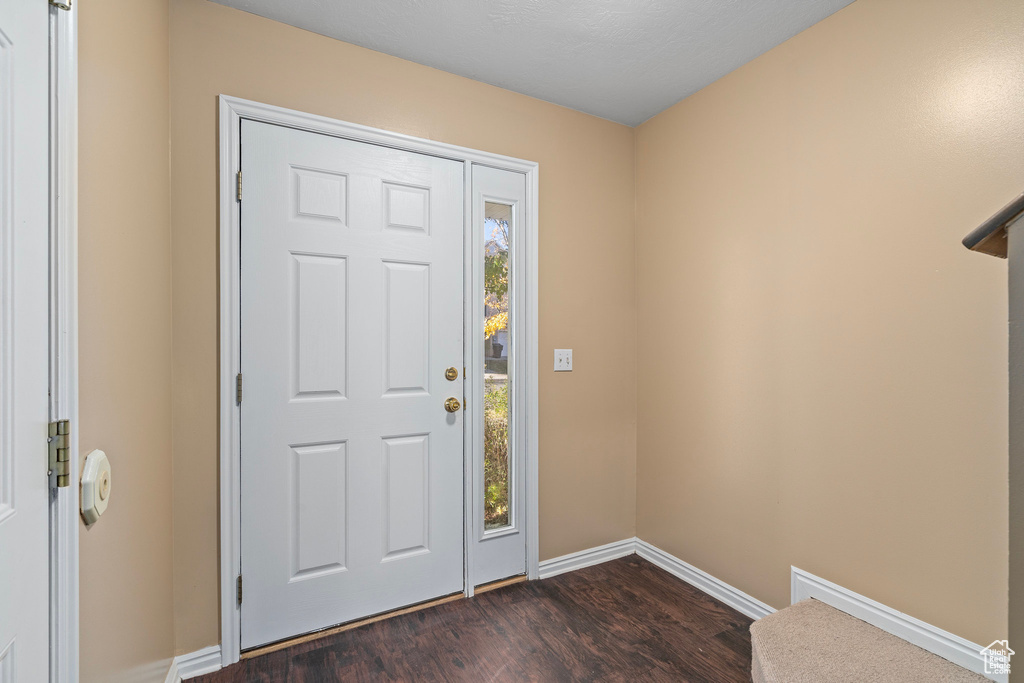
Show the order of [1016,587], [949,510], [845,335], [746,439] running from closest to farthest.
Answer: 1. [1016,587]
2. [949,510]
3. [845,335]
4. [746,439]

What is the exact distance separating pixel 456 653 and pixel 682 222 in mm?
2201

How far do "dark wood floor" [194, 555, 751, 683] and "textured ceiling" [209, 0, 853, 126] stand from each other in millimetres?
2429

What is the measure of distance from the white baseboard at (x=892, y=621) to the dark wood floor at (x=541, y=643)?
32cm

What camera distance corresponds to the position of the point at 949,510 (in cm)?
155

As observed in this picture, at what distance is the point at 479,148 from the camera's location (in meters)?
2.36

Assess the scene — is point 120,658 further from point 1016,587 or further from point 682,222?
point 682,222
